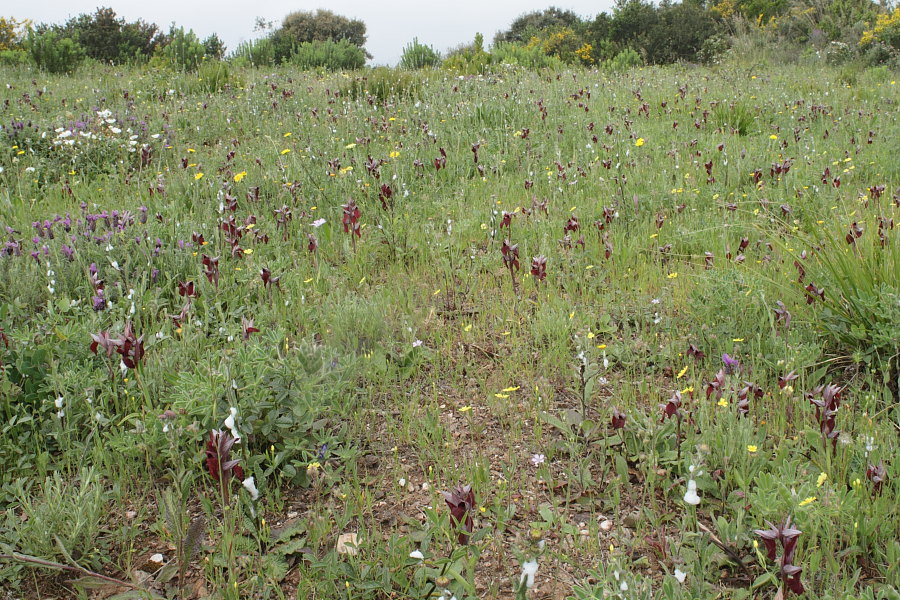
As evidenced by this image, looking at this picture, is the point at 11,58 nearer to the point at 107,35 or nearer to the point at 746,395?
the point at 107,35

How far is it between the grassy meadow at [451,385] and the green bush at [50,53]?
900 centimetres

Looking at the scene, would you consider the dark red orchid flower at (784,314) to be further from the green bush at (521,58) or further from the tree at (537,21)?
the tree at (537,21)

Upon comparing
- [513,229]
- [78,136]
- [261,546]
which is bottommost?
[261,546]

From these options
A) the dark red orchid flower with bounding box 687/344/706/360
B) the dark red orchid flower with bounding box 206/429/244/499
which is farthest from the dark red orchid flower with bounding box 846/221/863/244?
the dark red orchid flower with bounding box 206/429/244/499

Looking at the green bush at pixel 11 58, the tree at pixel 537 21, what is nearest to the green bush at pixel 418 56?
the green bush at pixel 11 58

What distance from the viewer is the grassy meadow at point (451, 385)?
81.5 inches

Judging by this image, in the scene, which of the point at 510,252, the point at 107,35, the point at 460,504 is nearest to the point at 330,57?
the point at 107,35

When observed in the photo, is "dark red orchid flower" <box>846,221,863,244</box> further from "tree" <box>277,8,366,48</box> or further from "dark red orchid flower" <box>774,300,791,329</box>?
"tree" <box>277,8,366,48</box>

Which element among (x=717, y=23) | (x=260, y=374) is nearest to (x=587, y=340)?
(x=260, y=374)

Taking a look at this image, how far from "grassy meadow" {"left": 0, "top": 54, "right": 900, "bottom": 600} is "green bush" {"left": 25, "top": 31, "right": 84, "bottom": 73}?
8999 millimetres

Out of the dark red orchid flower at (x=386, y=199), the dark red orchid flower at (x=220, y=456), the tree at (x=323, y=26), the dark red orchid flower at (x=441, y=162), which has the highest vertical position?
the tree at (x=323, y=26)

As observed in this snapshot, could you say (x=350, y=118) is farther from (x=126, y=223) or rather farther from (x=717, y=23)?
(x=717, y=23)

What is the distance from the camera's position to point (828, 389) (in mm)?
2207

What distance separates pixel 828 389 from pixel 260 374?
2113 millimetres
